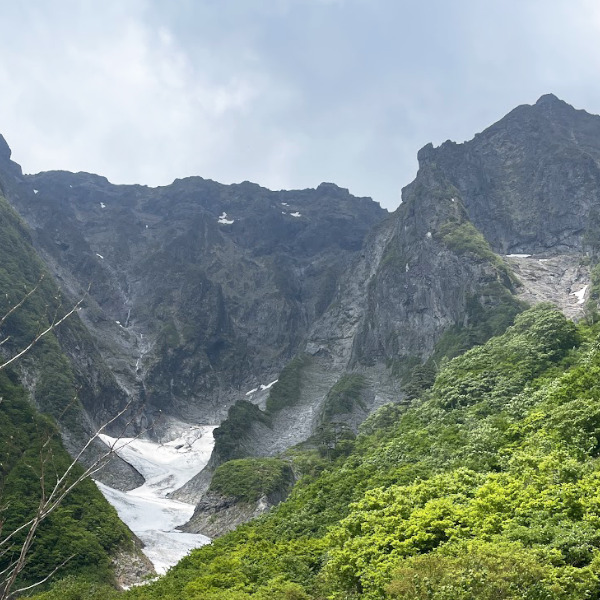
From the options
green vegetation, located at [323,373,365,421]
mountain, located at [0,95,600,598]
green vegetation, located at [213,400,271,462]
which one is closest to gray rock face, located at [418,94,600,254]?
mountain, located at [0,95,600,598]

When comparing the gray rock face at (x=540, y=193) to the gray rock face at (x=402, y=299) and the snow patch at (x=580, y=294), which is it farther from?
the snow patch at (x=580, y=294)

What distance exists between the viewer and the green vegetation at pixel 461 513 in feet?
46.4

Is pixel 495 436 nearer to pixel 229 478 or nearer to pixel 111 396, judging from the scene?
pixel 229 478

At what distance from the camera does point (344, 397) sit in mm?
122188

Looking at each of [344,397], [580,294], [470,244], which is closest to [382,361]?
[344,397]

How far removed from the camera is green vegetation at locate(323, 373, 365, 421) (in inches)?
4611

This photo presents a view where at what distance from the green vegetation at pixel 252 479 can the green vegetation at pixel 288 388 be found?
1854 inches

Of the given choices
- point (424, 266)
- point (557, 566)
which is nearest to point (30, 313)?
point (424, 266)

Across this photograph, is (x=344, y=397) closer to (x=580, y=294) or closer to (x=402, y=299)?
(x=402, y=299)

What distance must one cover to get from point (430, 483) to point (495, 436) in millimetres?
7324

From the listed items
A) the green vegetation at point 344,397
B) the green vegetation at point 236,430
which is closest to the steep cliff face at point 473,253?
the green vegetation at point 344,397

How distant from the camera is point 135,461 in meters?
133

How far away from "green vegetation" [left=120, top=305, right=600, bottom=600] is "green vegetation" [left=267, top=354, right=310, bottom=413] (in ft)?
331

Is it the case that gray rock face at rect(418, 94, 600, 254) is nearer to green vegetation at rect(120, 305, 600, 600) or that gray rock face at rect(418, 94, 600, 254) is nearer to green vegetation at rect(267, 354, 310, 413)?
green vegetation at rect(267, 354, 310, 413)
